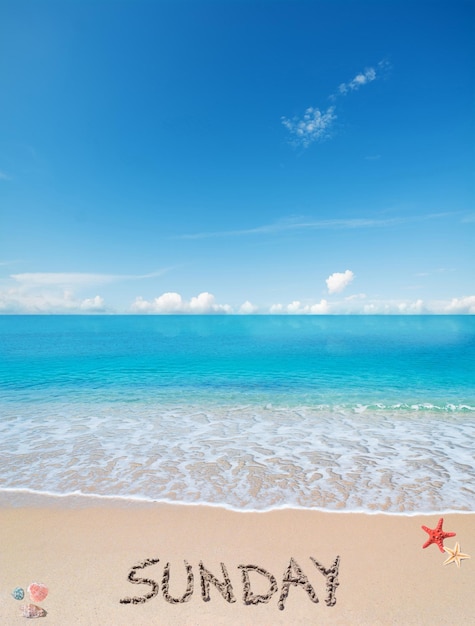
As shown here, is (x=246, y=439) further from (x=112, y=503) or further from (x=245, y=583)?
(x=245, y=583)

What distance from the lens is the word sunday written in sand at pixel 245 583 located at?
5.41 meters

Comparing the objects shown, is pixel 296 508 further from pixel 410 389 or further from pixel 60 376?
pixel 60 376

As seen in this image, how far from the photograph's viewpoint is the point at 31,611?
5.06m

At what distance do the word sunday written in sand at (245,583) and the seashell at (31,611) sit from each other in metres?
1.12

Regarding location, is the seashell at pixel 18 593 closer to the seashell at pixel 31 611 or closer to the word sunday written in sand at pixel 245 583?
the seashell at pixel 31 611

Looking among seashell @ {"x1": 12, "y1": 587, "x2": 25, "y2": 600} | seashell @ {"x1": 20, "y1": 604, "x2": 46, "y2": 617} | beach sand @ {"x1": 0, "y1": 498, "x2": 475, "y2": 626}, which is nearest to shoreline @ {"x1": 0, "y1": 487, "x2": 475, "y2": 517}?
beach sand @ {"x1": 0, "y1": 498, "x2": 475, "y2": 626}

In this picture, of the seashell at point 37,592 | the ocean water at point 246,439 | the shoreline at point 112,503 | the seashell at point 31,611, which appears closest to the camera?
the seashell at point 31,611

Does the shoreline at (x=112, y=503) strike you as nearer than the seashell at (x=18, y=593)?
No

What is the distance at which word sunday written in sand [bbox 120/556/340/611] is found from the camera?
5.41 m

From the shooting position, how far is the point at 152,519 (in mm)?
7695

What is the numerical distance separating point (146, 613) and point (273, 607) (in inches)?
74.8

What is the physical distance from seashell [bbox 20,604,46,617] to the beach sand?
7 centimetres

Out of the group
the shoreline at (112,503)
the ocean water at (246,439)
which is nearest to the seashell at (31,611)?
the shoreline at (112,503)

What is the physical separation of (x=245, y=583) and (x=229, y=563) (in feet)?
1.84
